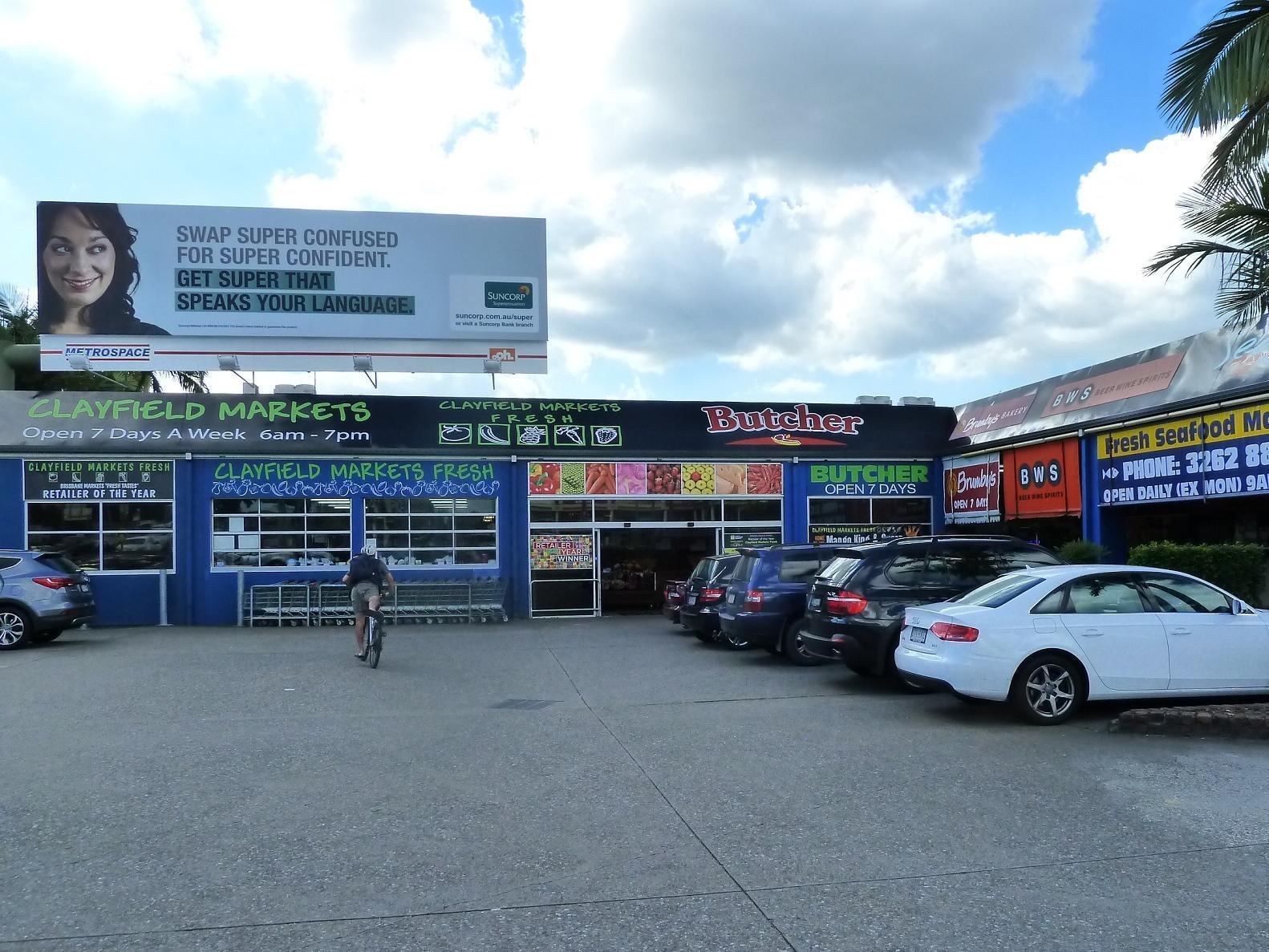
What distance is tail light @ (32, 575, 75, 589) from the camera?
645 inches

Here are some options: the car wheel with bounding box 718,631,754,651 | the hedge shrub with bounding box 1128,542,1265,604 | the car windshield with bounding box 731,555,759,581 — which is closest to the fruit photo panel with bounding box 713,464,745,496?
the car wheel with bounding box 718,631,754,651

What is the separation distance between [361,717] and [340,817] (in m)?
3.69

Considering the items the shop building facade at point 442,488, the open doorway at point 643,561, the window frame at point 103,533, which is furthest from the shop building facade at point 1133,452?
the window frame at point 103,533

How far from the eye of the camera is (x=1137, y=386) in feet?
55.5

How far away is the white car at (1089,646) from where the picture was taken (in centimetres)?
920

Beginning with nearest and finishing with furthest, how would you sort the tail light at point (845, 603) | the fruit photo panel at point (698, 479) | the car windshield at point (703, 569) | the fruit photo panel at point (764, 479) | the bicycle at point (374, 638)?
the tail light at point (845, 603) < the bicycle at point (374, 638) < the car windshield at point (703, 569) < the fruit photo panel at point (698, 479) < the fruit photo panel at point (764, 479)

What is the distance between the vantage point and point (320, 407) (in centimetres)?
2088

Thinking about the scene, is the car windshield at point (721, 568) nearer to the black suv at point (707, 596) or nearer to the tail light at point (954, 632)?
the black suv at point (707, 596)

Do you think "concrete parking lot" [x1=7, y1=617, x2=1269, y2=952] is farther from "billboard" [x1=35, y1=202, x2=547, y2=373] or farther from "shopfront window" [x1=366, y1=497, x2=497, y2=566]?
"billboard" [x1=35, y1=202, x2=547, y2=373]

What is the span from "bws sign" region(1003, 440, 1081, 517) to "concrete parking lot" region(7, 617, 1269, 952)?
29.6 ft

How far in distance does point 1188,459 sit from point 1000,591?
299 inches

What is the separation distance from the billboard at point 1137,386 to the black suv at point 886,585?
4.82 m

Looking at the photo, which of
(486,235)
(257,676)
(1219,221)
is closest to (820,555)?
(1219,221)

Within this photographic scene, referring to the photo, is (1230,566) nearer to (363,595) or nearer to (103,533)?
(363,595)
